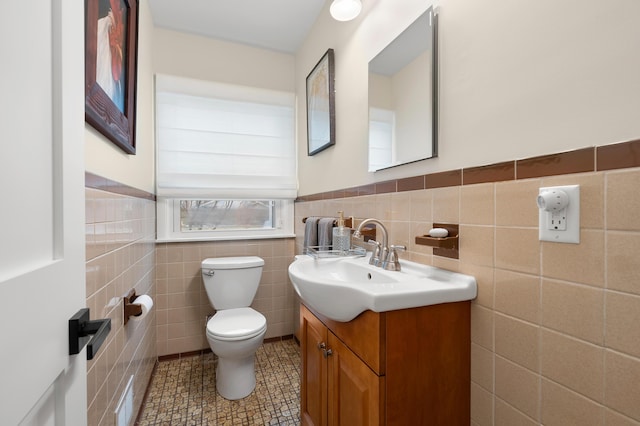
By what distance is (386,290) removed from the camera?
0.82 meters

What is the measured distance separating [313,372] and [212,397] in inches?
35.3

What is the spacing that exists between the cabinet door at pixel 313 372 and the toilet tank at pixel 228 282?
0.86 metres

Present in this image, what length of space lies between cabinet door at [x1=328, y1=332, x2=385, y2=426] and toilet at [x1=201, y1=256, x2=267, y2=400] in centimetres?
77

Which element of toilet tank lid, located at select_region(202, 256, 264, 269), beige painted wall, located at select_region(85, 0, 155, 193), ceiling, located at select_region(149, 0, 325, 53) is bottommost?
toilet tank lid, located at select_region(202, 256, 264, 269)

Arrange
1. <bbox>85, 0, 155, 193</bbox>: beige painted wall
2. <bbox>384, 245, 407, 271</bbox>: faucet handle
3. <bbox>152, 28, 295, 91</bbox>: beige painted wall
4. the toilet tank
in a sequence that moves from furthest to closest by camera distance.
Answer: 1. <bbox>152, 28, 295, 91</bbox>: beige painted wall
2. the toilet tank
3. <bbox>384, 245, 407, 271</bbox>: faucet handle
4. <bbox>85, 0, 155, 193</bbox>: beige painted wall

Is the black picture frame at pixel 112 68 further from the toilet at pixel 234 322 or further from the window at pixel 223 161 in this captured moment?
the toilet at pixel 234 322

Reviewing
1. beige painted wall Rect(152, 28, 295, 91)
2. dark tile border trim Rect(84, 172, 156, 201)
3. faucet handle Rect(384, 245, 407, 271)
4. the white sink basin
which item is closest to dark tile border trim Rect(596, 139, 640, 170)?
the white sink basin

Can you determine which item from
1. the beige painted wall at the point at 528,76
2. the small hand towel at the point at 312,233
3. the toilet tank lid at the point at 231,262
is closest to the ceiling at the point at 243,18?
the beige painted wall at the point at 528,76

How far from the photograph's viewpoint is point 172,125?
2.18 m

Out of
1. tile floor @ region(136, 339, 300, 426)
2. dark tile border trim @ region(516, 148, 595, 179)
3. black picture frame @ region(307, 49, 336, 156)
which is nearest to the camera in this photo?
dark tile border trim @ region(516, 148, 595, 179)

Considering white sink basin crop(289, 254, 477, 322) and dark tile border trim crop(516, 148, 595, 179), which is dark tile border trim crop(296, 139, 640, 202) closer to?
dark tile border trim crop(516, 148, 595, 179)

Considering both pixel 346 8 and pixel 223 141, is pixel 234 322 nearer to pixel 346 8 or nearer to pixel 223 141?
pixel 223 141

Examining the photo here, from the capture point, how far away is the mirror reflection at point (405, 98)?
3.49 ft

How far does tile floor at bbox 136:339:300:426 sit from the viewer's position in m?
1.57
